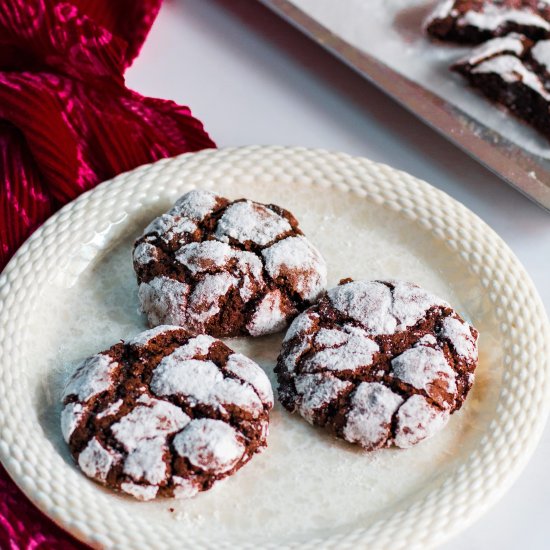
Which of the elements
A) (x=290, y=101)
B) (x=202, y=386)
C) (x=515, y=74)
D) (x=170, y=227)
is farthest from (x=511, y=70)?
(x=202, y=386)

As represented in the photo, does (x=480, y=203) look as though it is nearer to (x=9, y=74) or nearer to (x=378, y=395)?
(x=378, y=395)

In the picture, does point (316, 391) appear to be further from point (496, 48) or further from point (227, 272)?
point (496, 48)

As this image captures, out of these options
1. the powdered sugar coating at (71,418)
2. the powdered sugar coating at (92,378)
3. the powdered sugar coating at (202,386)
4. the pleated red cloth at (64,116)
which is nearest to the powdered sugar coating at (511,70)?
the pleated red cloth at (64,116)

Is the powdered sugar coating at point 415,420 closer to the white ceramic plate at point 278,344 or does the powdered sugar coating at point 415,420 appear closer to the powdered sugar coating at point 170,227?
the white ceramic plate at point 278,344

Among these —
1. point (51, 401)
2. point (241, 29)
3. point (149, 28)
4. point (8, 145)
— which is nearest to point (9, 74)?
point (8, 145)

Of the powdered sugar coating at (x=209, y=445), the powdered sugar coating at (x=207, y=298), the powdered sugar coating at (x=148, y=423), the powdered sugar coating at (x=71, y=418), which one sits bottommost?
the powdered sugar coating at (x=71, y=418)

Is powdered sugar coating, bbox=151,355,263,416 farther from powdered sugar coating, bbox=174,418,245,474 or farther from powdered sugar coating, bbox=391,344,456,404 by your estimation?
powdered sugar coating, bbox=391,344,456,404

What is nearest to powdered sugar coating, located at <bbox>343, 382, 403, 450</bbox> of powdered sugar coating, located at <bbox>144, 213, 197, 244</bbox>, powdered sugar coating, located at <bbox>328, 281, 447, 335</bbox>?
powdered sugar coating, located at <bbox>328, 281, 447, 335</bbox>
